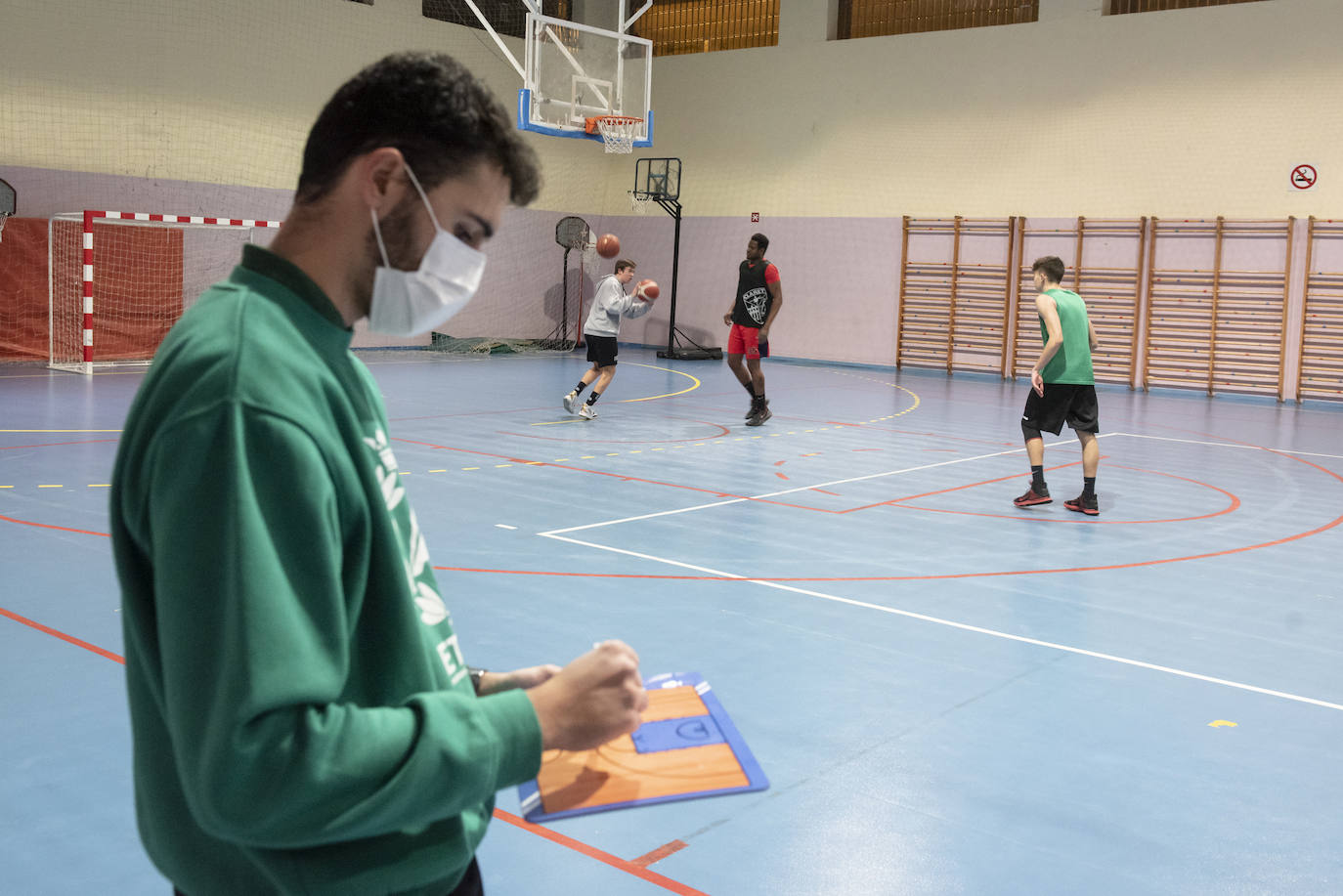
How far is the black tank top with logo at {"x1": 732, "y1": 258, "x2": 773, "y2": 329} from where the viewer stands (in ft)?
39.3

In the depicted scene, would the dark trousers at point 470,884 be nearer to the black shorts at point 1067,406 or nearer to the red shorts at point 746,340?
the black shorts at point 1067,406

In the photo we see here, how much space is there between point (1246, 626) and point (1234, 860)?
256 centimetres

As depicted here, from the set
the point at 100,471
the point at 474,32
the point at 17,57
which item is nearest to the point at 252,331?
the point at 100,471

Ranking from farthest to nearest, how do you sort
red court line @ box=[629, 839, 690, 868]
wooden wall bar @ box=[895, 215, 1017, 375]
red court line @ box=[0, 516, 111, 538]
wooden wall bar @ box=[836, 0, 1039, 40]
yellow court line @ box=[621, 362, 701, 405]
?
wooden wall bar @ box=[895, 215, 1017, 375], wooden wall bar @ box=[836, 0, 1039, 40], yellow court line @ box=[621, 362, 701, 405], red court line @ box=[0, 516, 111, 538], red court line @ box=[629, 839, 690, 868]

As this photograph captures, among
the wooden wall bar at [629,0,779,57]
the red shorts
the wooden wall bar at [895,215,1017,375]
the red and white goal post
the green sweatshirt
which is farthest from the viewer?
the wooden wall bar at [629,0,779,57]

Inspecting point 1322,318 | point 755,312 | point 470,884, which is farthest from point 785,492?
point 1322,318

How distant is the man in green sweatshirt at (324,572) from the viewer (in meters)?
0.95

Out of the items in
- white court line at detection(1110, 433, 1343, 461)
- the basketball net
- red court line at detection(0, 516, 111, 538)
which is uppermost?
the basketball net

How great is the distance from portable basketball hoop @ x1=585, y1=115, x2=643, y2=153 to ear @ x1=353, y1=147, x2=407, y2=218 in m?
16.3

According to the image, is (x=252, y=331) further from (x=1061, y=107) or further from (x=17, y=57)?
(x=1061, y=107)

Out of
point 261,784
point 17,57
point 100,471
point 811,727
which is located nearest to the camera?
point 261,784

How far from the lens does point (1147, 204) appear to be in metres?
17.7

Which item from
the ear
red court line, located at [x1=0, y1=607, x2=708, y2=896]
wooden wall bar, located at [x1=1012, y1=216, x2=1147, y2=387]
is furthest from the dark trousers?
wooden wall bar, located at [x1=1012, y1=216, x2=1147, y2=387]

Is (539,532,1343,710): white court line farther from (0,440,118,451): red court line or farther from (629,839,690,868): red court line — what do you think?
(0,440,118,451): red court line
